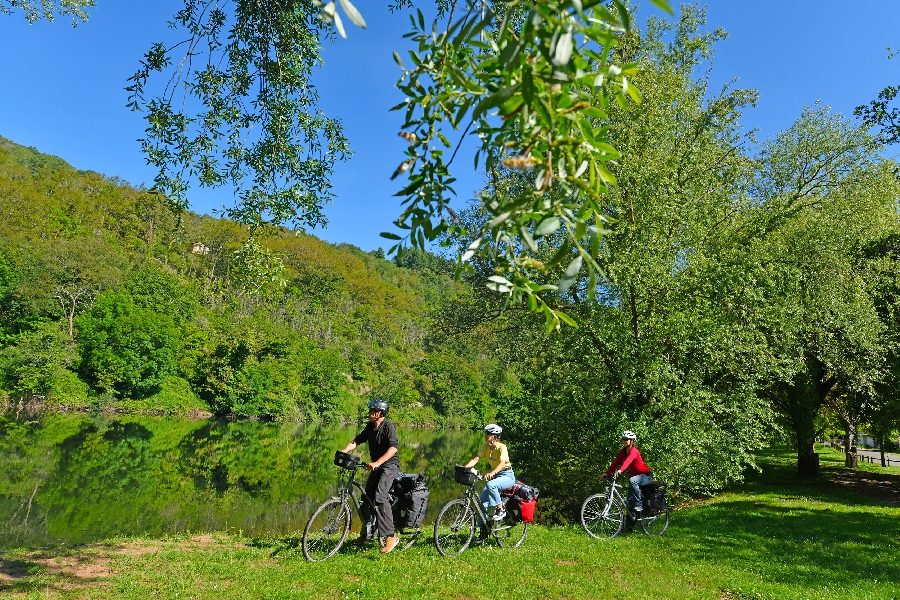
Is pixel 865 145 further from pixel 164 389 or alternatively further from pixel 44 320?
pixel 44 320

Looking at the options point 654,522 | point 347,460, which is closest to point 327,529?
point 347,460

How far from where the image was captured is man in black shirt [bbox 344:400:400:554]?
7.18m

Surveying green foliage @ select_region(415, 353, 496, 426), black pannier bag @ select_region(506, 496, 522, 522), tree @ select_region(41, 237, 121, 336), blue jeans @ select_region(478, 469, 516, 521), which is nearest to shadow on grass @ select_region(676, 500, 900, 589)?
black pannier bag @ select_region(506, 496, 522, 522)

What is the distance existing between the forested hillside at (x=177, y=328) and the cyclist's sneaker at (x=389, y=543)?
13.4m

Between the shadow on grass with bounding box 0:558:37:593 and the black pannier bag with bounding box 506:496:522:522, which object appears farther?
the black pannier bag with bounding box 506:496:522:522

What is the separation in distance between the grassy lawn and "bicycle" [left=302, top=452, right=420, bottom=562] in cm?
28

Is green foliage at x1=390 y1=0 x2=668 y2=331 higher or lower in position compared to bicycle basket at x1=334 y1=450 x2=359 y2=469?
higher

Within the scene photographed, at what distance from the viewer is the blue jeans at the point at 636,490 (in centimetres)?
954

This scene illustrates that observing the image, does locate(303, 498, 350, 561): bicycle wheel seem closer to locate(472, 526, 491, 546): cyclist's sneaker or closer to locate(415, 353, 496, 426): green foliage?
locate(472, 526, 491, 546): cyclist's sneaker

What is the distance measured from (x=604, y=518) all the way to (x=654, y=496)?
1010mm

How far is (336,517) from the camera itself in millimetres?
7285

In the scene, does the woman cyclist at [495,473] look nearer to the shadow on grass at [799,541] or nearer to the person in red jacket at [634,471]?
the person in red jacket at [634,471]

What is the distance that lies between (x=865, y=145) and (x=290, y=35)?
1913cm

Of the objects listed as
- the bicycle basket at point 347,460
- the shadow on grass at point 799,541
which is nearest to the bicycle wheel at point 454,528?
the bicycle basket at point 347,460
